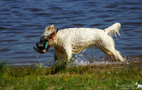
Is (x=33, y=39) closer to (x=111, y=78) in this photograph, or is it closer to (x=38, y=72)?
(x=38, y=72)

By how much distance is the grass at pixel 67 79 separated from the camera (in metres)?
5.13

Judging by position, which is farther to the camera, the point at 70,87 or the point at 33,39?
Result: the point at 33,39

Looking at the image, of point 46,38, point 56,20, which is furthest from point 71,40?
point 56,20

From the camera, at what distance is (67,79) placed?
5.56m

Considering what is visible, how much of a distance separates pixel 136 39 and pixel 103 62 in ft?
10.2

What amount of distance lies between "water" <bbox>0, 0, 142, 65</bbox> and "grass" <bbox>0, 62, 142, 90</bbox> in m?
1.83

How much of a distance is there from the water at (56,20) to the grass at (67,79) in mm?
1827

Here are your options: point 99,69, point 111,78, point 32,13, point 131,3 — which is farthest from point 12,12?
point 111,78

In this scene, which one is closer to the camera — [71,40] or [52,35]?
[52,35]

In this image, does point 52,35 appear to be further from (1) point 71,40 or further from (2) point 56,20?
(2) point 56,20

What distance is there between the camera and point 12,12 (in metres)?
16.0

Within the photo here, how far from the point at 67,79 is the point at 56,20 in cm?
848

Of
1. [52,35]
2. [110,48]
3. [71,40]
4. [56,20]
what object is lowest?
[56,20]

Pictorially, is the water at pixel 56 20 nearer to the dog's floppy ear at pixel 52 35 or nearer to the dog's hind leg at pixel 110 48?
the dog's hind leg at pixel 110 48
